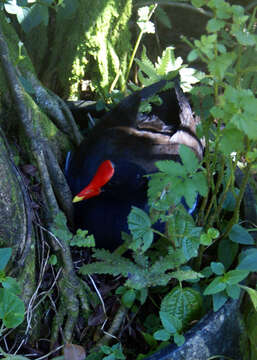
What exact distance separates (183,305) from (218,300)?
0.37 ft

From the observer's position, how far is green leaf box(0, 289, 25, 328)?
1.21 meters

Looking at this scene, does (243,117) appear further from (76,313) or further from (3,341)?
(3,341)

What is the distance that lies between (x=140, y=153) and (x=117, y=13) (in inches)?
47.4

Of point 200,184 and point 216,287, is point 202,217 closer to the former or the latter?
point 216,287

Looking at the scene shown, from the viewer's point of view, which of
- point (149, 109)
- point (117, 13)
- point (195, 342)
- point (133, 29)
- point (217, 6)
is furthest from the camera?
point (133, 29)

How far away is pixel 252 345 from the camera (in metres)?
1.51

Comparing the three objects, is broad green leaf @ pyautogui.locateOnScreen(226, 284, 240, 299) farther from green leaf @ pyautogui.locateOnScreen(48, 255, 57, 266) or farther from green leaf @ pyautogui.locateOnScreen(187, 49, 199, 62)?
green leaf @ pyautogui.locateOnScreen(187, 49, 199, 62)

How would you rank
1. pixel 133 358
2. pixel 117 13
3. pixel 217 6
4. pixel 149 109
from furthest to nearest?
pixel 117 13 → pixel 149 109 → pixel 133 358 → pixel 217 6

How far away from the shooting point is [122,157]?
1630 mm

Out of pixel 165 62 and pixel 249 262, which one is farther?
pixel 165 62

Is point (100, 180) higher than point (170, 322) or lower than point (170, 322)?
higher

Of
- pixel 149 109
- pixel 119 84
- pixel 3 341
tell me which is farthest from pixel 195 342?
pixel 119 84

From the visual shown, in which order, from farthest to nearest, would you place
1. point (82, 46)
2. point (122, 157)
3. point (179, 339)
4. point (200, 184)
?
point (82, 46), point (122, 157), point (179, 339), point (200, 184)

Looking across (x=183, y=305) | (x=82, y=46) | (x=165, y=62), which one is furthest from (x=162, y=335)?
(x=82, y=46)
